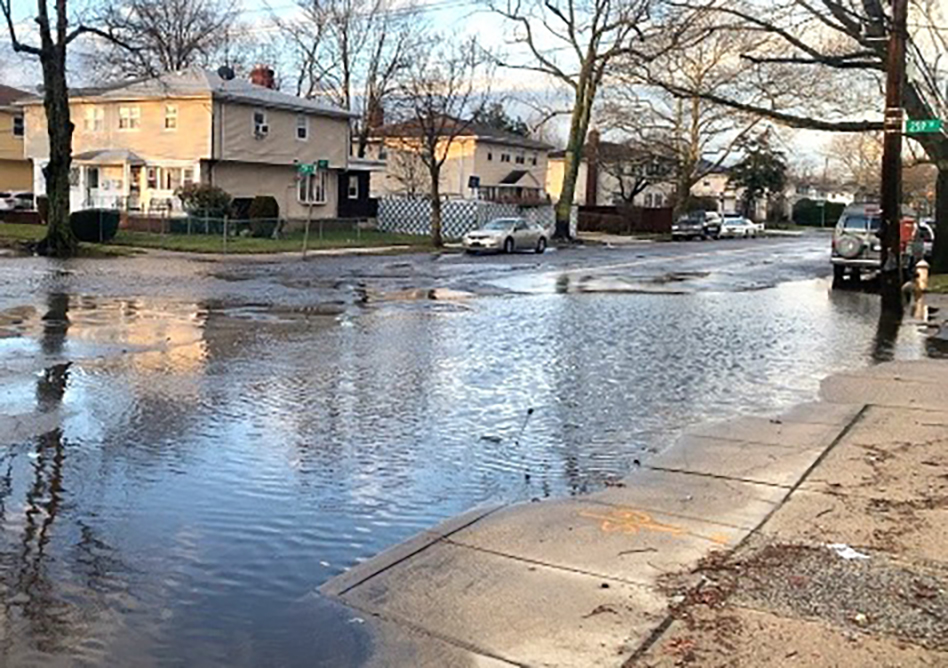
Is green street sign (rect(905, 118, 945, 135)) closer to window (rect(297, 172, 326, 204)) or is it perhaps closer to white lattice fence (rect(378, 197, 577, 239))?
white lattice fence (rect(378, 197, 577, 239))

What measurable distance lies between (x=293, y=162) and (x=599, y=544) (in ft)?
149

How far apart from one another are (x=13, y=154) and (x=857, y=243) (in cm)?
5094

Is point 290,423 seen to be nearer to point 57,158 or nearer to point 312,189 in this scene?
point 57,158

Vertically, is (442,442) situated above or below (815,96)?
below

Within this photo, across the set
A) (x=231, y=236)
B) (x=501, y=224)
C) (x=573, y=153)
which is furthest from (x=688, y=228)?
(x=231, y=236)

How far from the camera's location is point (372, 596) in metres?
5.41

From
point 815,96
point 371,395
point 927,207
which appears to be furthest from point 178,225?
A: point 927,207

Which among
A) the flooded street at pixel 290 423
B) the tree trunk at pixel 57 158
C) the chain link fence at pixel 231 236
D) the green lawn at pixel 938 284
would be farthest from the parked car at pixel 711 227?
the flooded street at pixel 290 423

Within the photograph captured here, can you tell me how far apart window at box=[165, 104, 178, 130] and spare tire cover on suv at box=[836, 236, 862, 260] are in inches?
1152

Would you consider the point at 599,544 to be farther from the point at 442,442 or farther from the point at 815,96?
the point at 815,96

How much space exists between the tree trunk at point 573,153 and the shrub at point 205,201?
18.1 metres

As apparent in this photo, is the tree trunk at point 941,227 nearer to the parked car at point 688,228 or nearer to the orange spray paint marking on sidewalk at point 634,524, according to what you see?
the orange spray paint marking on sidewalk at point 634,524

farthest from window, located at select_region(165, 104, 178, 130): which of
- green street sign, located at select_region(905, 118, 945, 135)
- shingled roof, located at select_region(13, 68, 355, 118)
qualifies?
green street sign, located at select_region(905, 118, 945, 135)

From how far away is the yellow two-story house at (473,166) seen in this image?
66688 mm
